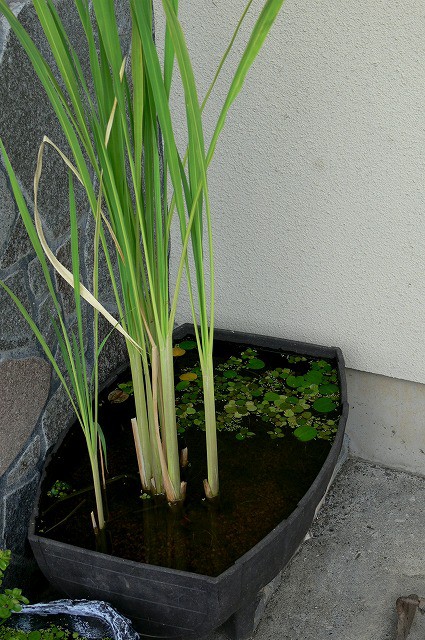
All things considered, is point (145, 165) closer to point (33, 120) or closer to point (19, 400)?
point (33, 120)

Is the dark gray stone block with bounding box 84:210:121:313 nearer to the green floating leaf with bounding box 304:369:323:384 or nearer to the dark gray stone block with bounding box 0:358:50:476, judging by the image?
the dark gray stone block with bounding box 0:358:50:476

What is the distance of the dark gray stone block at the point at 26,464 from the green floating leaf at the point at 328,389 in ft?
2.26

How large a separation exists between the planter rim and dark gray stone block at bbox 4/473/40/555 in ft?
0.17

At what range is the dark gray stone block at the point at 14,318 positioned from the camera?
1550 millimetres

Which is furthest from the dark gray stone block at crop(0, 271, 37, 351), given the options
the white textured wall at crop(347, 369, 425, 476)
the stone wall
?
the white textured wall at crop(347, 369, 425, 476)

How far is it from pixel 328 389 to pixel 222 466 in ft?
1.17

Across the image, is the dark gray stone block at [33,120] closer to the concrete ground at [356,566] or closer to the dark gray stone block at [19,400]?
the dark gray stone block at [19,400]

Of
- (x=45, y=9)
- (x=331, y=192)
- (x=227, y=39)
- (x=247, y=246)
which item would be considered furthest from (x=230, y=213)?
(x=45, y=9)

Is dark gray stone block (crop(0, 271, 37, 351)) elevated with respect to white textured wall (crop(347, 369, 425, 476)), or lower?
elevated

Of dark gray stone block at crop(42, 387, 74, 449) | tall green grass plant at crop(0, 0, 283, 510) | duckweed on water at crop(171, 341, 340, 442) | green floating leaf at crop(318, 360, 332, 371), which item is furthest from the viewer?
green floating leaf at crop(318, 360, 332, 371)

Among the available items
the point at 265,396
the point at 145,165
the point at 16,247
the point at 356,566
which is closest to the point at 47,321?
the point at 16,247

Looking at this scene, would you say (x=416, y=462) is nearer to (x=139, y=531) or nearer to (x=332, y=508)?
(x=332, y=508)

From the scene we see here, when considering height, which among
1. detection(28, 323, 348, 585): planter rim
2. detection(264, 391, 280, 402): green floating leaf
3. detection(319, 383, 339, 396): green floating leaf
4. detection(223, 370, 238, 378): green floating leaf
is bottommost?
detection(264, 391, 280, 402): green floating leaf

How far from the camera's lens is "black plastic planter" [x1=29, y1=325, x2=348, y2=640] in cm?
142
